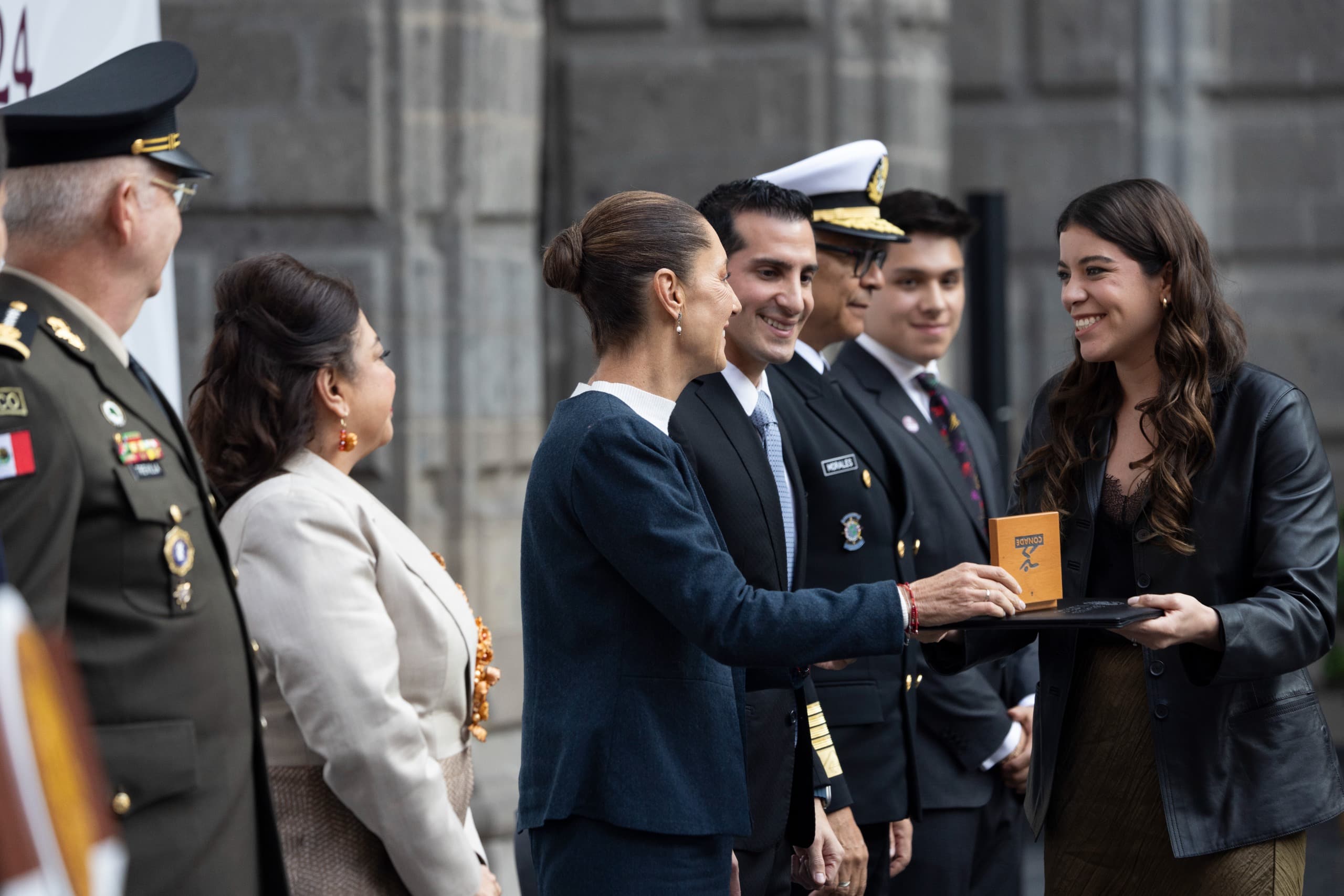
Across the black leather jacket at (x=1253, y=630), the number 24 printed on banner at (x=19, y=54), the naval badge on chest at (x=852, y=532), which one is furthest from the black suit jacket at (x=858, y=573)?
the number 24 printed on banner at (x=19, y=54)

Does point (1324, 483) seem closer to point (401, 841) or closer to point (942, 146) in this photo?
point (401, 841)

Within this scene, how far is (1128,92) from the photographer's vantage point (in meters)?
6.27

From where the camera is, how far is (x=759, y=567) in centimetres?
263

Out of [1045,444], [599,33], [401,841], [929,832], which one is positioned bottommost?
[929,832]

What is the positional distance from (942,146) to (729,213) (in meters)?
2.74

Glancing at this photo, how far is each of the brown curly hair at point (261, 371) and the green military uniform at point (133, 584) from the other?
37 cm

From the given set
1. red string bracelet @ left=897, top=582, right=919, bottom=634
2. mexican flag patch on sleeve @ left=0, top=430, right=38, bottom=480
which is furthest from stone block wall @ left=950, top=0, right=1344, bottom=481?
mexican flag patch on sleeve @ left=0, top=430, right=38, bottom=480

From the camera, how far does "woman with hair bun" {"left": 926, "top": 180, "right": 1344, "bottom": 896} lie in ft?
8.32

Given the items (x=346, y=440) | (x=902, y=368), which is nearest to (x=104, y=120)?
(x=346, y=440)

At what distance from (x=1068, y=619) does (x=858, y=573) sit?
31.9 inches

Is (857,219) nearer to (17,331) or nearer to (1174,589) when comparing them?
(1174,589)

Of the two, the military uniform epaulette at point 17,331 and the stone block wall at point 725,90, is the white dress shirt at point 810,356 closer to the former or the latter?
the military uniform epaulette at point 17,331

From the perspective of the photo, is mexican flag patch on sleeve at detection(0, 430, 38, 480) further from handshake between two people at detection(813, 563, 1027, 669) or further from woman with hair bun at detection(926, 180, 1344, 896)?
woman with hair bun at detection(926, 180, 1344, 896)

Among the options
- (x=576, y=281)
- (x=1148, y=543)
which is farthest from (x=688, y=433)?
(x=1148, y=543)
